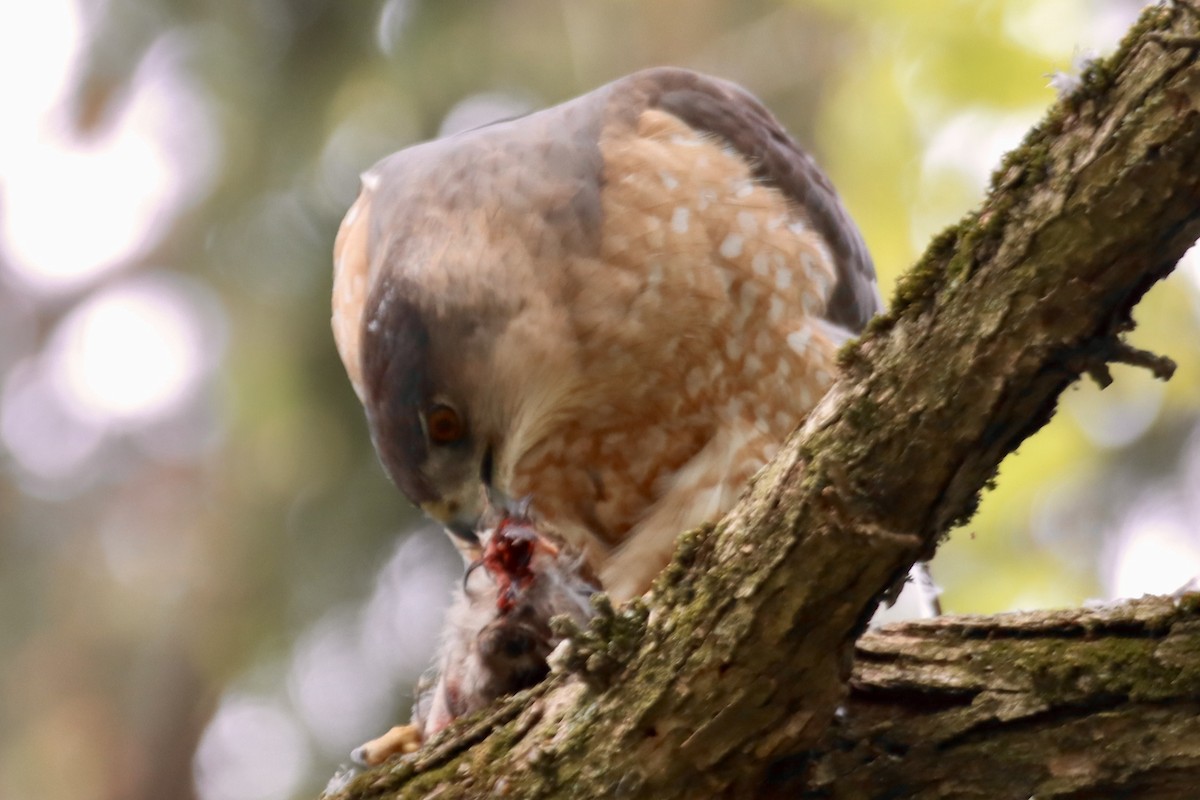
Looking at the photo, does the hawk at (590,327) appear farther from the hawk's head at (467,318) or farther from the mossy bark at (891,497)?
the mossy bark at (891,497)

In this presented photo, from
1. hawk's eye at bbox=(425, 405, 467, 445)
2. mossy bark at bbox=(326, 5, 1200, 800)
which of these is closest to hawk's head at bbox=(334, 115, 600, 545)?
hawk's eye at bbox=(425, 405, 467, 445)

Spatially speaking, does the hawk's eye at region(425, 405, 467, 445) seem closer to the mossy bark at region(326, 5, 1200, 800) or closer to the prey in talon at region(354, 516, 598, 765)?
the prey in talon at region(354, 516, 598, 765)

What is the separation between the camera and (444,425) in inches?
118

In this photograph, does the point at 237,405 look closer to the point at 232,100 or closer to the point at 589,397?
the point at 232,100

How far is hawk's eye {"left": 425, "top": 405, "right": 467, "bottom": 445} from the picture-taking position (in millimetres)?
2975

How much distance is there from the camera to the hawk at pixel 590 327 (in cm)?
300

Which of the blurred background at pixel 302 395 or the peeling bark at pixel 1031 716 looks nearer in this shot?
the peeling bark at pixel 1031 716

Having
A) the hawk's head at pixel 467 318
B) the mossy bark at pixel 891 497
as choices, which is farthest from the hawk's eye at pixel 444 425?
the mossy bark at pixel 891 497

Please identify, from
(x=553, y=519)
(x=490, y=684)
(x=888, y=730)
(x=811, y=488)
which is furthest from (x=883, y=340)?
(x=553, y=519)

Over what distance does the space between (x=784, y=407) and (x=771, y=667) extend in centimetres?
151

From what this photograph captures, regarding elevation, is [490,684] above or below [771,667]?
above

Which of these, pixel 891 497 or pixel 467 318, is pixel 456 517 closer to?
pixel 467 318

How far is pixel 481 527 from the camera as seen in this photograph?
120 inches

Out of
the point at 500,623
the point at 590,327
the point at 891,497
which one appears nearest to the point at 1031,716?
the point at 891,497
